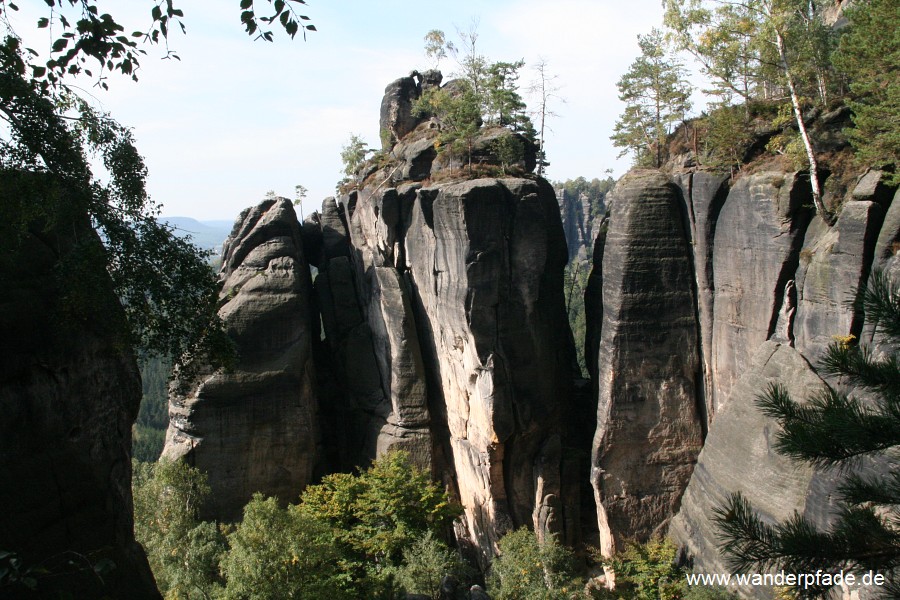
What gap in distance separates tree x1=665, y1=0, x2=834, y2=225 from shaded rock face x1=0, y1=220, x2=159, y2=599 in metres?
15.6

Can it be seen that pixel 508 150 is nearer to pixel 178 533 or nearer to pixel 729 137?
pixel 729 137

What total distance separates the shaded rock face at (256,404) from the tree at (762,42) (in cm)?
1586

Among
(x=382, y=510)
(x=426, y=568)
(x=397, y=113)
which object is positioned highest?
(x=397, y=113)

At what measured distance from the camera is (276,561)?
49.5 ft

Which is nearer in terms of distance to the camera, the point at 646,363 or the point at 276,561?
the point at 276,561

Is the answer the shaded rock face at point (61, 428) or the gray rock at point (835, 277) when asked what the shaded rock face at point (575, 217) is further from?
the shaded rock face at point (61, 428)

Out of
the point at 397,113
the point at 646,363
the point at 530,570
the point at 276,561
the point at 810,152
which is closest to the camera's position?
the point at 276,561

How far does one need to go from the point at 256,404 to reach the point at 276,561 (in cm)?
945

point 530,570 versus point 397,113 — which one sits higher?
point 397,113

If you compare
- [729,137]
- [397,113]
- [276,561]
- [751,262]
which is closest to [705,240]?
[751,262]

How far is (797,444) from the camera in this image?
6.66 metres

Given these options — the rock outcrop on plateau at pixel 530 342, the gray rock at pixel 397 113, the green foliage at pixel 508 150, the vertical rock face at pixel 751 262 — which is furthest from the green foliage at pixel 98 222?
the gray rock at pixel 397 113

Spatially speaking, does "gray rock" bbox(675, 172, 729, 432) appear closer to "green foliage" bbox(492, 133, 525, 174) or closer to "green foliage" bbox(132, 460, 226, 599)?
"green foliage" bbox(492, 133, 525, 174)

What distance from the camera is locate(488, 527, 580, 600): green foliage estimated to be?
17922mm
